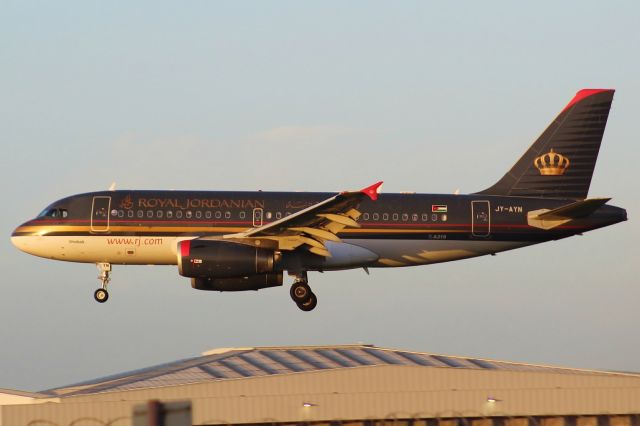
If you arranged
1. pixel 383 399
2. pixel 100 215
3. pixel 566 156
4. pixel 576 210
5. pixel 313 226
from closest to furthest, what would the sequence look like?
pixel 383 399 → pixel 313 226 → pixel 576 210 → pixel 100 215 → pixel 566 156

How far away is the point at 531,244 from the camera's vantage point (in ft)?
141

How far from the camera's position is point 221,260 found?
128ft

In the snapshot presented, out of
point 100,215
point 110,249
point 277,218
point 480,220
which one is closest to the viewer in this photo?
point 277,218

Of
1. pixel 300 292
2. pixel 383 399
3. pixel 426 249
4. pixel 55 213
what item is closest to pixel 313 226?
pixel 300 292

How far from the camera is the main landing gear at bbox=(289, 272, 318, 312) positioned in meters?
42.3

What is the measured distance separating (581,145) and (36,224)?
80.8 feet

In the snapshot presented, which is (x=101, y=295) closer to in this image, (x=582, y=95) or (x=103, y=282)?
(x=103, y=282)

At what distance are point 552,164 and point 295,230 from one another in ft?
42.3

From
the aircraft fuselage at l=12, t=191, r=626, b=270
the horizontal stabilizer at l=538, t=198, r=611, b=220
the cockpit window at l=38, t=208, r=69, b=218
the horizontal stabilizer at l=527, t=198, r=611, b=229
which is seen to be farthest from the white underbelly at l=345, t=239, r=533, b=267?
the cockpit window at l=38, t=208, r=69, b=218

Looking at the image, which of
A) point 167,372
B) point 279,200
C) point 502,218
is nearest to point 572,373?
point 502,218

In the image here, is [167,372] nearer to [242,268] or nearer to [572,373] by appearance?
[242,268]

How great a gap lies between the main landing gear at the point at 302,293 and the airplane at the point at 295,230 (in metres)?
0.04

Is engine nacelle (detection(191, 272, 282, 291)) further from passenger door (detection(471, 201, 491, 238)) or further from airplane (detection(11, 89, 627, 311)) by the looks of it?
passenger door (detection(471, 201, 491, 238))

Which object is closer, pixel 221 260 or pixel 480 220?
pixel 221 260
